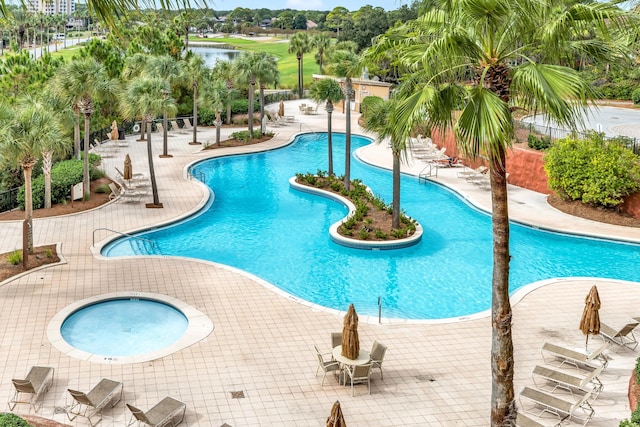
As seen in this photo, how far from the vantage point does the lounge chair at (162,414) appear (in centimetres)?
1184

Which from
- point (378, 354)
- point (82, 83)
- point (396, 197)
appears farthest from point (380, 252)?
point (82, 83)

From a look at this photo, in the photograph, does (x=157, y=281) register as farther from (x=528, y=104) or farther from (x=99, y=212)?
(x=528, y=104)

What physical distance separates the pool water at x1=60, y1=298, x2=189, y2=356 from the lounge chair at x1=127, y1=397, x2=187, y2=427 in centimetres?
342

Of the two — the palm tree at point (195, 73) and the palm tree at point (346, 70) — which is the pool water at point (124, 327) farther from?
the palm tree at point (195, 73)

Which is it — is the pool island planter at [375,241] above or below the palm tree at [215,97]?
below

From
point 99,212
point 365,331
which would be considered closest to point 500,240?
point 365,331

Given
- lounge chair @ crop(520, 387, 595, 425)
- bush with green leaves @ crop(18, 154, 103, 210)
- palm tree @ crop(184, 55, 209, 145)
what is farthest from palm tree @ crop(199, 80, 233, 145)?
lounge chair @ crop(520, 387, 595, 425)

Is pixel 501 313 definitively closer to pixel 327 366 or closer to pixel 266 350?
pixel 327 366

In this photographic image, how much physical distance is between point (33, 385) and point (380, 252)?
12.4 metres

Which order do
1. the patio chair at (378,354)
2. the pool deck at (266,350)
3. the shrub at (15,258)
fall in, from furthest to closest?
the shrub at (15,258)
the patio chair at (378,354)
the pool deck at (266,350)

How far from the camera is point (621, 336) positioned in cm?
1551

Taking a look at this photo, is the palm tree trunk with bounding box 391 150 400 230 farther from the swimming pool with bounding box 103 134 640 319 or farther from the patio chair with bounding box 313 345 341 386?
the patio chair with bounding box 313 345 341 386

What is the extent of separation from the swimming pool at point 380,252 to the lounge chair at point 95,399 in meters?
7.17

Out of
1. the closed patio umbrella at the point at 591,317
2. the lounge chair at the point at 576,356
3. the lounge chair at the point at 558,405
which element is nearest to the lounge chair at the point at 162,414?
the lounge chair at the point at 558,405
